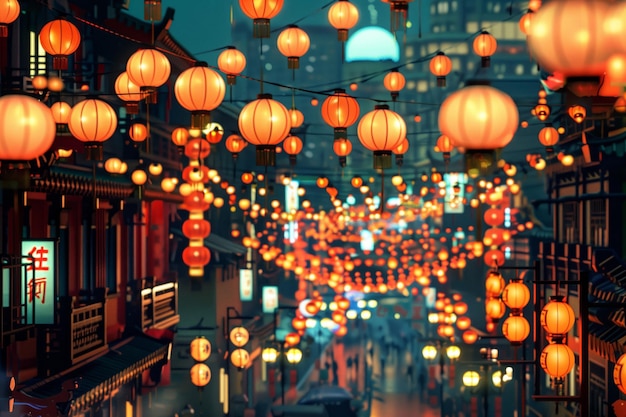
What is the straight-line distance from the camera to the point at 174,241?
112 ft

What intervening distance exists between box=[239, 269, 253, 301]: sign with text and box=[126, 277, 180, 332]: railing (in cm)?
1409

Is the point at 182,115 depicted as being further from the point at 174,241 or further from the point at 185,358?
the point at 185,358

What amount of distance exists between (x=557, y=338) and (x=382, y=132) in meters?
5.42

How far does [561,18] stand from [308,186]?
68628 millimetres

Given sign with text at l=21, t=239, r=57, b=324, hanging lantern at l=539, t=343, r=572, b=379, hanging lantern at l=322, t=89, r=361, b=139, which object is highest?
hanging lantern at l=322, t=89, r=361, b=139

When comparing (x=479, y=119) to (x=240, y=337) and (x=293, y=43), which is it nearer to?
(x=293, y=43)

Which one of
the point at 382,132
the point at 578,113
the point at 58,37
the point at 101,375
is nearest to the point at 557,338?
the point at 578,113

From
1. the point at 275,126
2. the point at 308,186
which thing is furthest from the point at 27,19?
the point at 308,186

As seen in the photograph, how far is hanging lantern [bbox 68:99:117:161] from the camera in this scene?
49.3ft

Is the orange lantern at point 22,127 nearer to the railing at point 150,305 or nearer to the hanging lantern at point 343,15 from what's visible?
the hanging lantern at point 343,15

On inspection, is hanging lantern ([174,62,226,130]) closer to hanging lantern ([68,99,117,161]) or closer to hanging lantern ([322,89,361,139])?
hanging lantern ([68,99,117,161])

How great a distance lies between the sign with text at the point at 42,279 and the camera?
16.8m

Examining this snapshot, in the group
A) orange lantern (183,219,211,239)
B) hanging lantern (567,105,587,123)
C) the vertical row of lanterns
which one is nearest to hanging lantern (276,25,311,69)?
hanging lantern (567,105,587,123)

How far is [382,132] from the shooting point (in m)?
14.3
